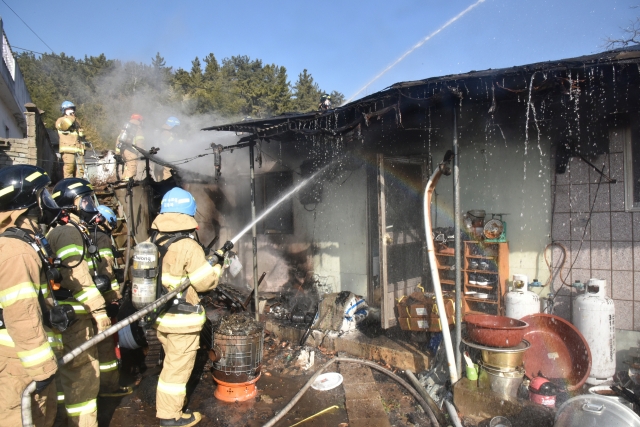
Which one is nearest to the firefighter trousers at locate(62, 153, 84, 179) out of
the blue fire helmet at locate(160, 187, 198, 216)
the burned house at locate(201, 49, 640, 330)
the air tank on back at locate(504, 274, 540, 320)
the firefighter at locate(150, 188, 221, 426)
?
the burned house at locate(201, 49, 640, 330)

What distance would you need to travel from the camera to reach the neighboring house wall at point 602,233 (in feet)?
17.6

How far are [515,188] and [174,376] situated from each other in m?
6.05

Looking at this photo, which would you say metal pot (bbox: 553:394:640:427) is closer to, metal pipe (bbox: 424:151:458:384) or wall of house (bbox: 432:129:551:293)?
metal pipe (bbox: 424:151:458:384)

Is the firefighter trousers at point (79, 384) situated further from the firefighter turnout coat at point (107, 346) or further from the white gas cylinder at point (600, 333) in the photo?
the white gas cylinder at point (600, 333)

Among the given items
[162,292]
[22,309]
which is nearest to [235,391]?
[162,292]

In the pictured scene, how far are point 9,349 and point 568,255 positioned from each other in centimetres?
731

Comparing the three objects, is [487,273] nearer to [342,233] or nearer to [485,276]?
[485,276]

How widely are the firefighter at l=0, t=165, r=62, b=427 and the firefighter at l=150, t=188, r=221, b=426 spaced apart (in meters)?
1.13

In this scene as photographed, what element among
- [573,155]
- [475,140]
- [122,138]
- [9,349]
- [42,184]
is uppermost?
[122,138]

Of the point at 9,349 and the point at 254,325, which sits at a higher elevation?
the point at 9,349

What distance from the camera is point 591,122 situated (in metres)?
5.60

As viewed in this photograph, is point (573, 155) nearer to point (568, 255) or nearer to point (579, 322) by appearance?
point (568, 255)

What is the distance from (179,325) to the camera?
4.38m

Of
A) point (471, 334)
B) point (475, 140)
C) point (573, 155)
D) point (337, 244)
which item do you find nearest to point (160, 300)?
point (471, 334)
